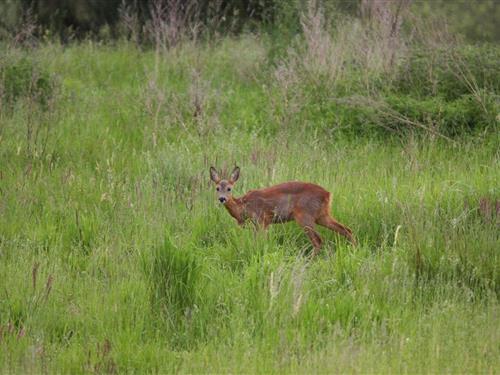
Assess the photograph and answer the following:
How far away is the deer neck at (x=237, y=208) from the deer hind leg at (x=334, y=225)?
65 cm

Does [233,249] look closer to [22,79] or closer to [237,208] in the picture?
[237,208]

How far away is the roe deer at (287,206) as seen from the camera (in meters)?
7.26

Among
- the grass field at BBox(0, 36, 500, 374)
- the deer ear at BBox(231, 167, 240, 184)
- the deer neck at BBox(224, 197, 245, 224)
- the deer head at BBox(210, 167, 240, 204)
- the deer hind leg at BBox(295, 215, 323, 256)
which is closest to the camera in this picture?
the grass field at BBox(0, 36, 500, 374)

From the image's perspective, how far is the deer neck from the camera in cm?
759

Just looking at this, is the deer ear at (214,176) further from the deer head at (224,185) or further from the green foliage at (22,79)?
the green foliage at (22,79)

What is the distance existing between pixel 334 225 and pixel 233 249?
2.85 ft

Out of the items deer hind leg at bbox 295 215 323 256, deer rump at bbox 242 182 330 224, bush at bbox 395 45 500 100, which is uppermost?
bush at bbox 395 45 500 100

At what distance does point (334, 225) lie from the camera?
7305 millimetres

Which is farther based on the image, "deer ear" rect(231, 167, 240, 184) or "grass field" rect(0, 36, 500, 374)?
"deer ear" rect(231, 167, 240, 184)

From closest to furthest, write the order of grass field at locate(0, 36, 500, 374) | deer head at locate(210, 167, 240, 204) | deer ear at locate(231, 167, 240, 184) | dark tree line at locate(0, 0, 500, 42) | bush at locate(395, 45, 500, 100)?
grass field at locate(0, 36, 500, 374), deer head at locate(210, 167, 240, 204), deer ear at locate(231, 167, 240, 184), bush at locate(395, 45, 500, 100), dark tree line at locate(0, 0, 500, 42)

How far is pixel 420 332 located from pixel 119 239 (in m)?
2.47

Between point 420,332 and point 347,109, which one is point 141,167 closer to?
point 347,109

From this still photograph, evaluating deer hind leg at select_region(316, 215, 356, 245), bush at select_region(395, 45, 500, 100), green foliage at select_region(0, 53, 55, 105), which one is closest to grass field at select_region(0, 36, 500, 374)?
deer hind leg at select_region(316, 215, 356, 245)

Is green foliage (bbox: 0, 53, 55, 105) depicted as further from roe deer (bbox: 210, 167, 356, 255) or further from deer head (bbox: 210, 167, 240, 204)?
roe deer (bbox: 210, 167, 356, 255)
